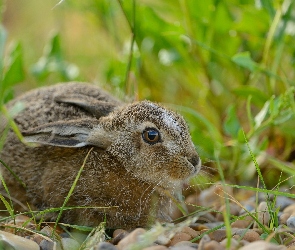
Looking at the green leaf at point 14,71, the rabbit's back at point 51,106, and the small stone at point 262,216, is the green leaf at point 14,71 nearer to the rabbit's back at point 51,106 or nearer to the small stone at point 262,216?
the rabbit's back at point 51,106

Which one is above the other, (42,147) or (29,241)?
(42,147)

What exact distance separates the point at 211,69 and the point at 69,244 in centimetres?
266

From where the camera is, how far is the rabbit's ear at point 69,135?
3.90 meters

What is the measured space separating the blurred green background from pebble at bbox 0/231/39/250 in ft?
4.74

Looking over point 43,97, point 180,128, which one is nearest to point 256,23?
point 180,128

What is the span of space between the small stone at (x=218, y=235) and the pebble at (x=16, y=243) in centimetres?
100

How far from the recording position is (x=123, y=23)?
678cm

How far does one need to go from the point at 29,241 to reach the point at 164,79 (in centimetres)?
314

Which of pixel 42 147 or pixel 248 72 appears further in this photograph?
pixel 248 72

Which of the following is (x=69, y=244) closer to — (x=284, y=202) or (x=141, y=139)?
(x=141, y=139)

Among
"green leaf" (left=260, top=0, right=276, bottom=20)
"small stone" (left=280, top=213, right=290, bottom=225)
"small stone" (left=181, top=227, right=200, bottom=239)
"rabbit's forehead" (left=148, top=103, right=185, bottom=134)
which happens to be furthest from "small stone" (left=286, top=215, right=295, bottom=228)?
"green leaf" (left=260, top=0, right=276, bottom=20)

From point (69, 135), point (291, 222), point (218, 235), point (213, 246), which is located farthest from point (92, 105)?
point (213, 246)

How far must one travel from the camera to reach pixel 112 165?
3906mm

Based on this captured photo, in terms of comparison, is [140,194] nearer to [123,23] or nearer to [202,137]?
[202,137]
